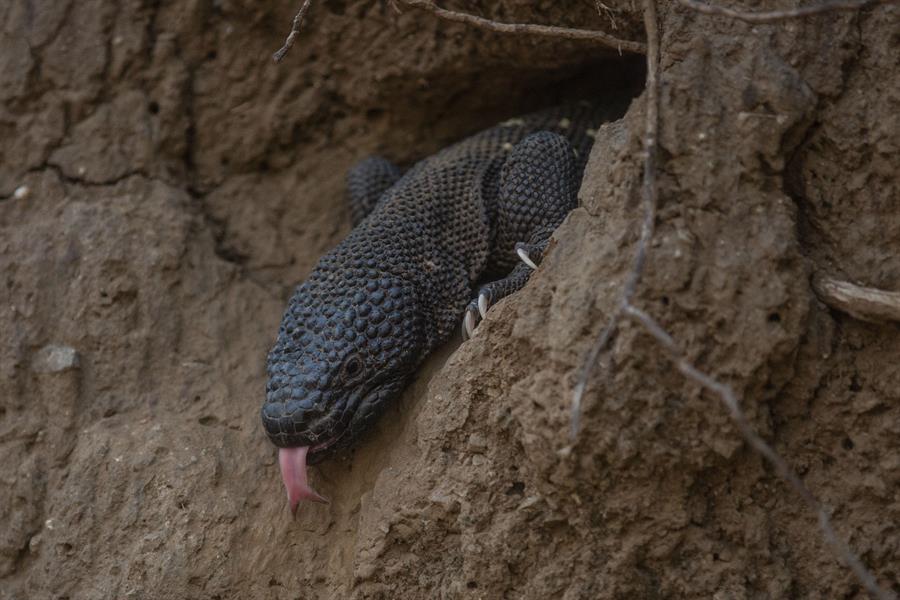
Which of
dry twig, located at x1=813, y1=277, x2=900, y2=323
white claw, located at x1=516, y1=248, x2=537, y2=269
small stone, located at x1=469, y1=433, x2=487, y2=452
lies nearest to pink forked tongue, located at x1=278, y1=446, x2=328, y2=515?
small stone, located at x1=469, y1=433, x2=487, y2=452

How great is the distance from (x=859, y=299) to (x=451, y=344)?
1480 millimetres

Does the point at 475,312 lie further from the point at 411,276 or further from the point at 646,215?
the point at 646,215

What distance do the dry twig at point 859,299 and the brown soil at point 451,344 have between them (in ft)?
0.15

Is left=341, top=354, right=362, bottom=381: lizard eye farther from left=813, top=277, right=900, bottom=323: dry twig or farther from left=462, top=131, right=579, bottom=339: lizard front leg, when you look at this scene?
left=813, top=277, right=900, bottom=323: dry twig

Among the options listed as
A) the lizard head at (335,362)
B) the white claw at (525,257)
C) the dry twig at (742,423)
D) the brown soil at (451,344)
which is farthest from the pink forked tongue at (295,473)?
the dry twig at (742,423)

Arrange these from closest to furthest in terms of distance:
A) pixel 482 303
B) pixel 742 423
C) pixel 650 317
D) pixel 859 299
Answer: pixel 742 423
pixel 650 317
pixel 859 299
pixel 482 303

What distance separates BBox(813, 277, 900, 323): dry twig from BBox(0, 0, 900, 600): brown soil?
46 millimetres

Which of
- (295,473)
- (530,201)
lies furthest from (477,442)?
(530,201)

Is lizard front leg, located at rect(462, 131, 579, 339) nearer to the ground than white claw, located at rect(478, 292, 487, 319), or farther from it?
farther from it

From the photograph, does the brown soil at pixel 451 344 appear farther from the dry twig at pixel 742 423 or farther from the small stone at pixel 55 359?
the dry twig at pixel 742 423

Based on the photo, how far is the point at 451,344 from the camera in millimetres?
3377

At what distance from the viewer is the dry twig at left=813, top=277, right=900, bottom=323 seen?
238 cm

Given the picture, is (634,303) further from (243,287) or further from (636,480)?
(243,287)

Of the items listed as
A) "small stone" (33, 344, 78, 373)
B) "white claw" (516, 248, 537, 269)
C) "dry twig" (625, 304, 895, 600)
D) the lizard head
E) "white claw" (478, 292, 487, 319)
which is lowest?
"small stone" (33, 344, 78, 373)
